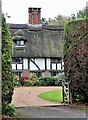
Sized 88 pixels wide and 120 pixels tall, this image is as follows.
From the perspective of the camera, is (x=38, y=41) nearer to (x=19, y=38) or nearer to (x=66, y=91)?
(x=19, y=38)

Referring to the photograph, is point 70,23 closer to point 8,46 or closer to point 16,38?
point 8,46

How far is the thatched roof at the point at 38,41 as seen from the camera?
40.3 meters

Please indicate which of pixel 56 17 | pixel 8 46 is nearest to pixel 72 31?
pixel 8 46

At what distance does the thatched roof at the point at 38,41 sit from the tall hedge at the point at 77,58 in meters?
23.4

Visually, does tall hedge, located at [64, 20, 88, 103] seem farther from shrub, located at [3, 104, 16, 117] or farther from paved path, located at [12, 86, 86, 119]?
shrub, located at [3, 104, 16, 117]

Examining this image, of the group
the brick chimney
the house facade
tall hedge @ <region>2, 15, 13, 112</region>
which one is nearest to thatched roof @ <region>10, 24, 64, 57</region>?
the house facade

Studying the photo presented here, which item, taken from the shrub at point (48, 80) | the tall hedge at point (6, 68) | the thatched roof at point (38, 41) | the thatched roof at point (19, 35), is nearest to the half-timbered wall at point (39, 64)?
the thatched roof at point (38, 41)

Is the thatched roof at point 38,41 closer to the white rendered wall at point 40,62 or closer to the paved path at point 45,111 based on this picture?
the white rendered wall at point 40,62

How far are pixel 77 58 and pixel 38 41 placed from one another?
25.2m

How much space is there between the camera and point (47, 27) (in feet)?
141

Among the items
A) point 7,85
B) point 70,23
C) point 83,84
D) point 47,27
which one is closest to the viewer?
point 7,85

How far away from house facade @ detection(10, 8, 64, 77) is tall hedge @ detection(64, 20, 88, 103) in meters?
22.9

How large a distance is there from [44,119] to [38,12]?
3185 centimetres

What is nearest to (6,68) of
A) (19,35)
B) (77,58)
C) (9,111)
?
(9,111)
